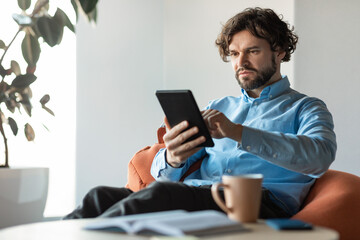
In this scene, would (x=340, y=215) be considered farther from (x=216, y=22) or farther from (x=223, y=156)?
(x=216, y=22)

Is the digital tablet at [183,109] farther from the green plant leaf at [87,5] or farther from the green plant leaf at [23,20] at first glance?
the green plant leaf at [23,20]

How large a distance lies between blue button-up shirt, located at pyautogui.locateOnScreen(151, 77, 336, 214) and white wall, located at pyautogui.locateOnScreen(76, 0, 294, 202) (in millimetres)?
1588

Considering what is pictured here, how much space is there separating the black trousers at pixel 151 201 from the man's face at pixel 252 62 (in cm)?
56

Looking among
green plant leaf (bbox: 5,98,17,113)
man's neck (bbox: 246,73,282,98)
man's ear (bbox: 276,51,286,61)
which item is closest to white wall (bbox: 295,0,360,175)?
man's ear (bbox: 276,51,286,61)

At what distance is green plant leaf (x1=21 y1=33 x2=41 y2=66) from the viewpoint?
274 cm

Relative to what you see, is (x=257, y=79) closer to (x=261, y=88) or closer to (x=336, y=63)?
(x=261, y=88)

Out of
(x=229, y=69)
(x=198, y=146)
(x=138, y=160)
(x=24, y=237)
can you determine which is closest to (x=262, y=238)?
(x=24, y=237)

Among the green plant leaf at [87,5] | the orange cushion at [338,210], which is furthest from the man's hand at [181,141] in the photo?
the green plant leaf at [87,5]

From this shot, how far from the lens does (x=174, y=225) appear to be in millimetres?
949

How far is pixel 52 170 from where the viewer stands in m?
3.79

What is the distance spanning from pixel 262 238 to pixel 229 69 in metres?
2.77

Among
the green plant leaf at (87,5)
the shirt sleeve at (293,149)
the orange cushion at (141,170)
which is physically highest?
the green plant leaf at (87,5)

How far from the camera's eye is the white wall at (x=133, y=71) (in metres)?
3.76

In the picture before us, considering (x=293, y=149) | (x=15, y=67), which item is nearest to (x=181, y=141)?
(x=293, y=149)
